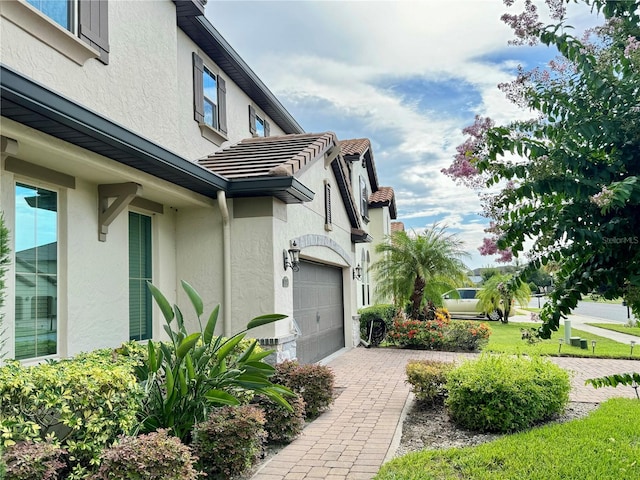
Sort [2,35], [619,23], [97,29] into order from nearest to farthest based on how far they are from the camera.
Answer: [619,23] → [2,35] → [97,29]

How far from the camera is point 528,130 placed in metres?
3.46

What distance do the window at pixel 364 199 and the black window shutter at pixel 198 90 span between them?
12.9 meters

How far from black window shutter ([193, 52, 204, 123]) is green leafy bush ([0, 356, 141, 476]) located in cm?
611

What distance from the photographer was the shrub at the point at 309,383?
7.37m

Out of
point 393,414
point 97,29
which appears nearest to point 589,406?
point 393,414

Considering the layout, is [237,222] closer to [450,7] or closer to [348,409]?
[348,409]

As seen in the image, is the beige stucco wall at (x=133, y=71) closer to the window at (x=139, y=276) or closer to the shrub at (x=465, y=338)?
the window at (x=139, y=276)

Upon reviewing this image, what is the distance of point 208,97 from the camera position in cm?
1026

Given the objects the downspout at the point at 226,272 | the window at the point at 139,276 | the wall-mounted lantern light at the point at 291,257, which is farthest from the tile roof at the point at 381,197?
the window at the point at 139,276

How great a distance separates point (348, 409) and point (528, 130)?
5667 mm

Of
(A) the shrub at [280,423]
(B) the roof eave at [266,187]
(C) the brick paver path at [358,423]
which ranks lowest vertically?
(C) the brick paver path at [358,423]

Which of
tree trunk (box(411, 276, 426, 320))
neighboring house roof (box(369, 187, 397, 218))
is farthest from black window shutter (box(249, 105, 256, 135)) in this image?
neighboring house roof (box(369, 187, 397, 218))

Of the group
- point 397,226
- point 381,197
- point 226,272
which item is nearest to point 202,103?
point 226,272

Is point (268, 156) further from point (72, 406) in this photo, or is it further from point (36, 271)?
→ point (72, 406)
